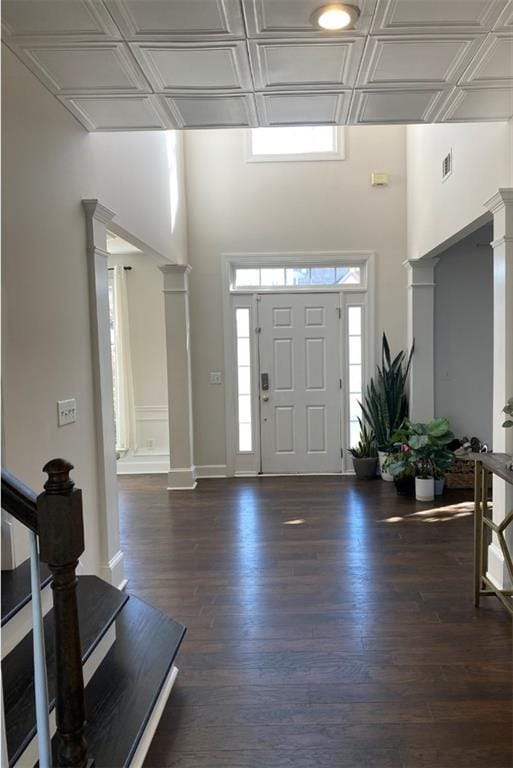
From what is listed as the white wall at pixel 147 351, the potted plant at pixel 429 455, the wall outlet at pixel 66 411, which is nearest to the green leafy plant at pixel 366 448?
the potted plant at pixel 429 455

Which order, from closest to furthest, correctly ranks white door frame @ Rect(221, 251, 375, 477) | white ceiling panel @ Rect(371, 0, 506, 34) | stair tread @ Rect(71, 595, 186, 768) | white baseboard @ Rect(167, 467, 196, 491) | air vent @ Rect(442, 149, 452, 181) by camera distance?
stair tread @ Rect(71, 595, 186, 768)
white ceiling panel @ Rect(371, 0, 506, 34)
air vent @ Rect(442, 149, 452, 181)
white baseboard @ Rect(167, 467, 196, 491)
white door frame @ Rect(221, 251, 375, 477)

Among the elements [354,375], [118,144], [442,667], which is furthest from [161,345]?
[442,667]

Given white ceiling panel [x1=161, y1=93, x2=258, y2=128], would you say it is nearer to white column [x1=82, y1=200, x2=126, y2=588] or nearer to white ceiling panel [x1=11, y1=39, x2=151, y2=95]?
white ceiling panel [x1=11, y1=39, x2=151, y2=95]

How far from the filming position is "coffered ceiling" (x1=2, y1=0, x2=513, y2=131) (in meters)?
1.90

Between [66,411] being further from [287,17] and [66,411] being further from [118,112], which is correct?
[287,17]

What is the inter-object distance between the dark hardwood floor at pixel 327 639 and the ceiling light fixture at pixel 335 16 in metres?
2.63

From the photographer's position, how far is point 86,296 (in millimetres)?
2902

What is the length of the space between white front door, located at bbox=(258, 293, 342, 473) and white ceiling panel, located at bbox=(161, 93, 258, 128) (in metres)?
3.14

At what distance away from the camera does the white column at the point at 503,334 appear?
295 cm

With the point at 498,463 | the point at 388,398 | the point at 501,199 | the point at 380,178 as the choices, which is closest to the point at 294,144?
the point at 380,178

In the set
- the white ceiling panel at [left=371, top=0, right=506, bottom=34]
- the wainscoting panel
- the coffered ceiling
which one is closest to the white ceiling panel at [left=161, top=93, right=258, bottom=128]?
the coffered ceiling

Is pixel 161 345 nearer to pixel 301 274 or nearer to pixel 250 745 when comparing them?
pixel 301 274

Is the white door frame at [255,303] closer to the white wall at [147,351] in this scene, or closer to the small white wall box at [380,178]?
the small white wall box at [380,178]

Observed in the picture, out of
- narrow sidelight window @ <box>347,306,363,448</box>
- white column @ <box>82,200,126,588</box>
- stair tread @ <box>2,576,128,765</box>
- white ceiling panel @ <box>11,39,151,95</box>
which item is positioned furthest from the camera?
narrow sidelight window @ <box>347,306,363,448</box>
